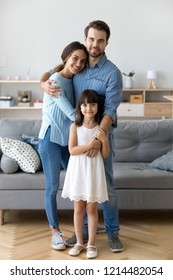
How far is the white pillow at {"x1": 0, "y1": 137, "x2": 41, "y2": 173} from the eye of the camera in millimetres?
3367

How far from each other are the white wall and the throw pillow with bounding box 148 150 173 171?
4969 millimetres

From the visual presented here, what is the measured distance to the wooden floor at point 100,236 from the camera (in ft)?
9.26

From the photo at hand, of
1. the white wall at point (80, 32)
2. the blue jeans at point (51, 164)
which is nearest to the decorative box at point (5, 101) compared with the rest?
the white wall at point (80, 32)

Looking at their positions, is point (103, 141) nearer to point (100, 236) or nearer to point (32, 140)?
point (100, 236)

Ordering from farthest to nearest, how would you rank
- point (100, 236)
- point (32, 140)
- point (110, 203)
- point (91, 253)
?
point (32, 140) < point (100, 236) < point (110, 203) < point (91, 253)

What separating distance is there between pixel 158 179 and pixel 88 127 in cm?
90

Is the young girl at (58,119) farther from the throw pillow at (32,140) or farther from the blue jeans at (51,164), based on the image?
the throw pillow at (32,140)

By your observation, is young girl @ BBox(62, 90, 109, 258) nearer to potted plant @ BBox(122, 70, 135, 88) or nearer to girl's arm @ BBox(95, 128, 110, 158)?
girl's arm @ BBox(95, 128, 110, 158)

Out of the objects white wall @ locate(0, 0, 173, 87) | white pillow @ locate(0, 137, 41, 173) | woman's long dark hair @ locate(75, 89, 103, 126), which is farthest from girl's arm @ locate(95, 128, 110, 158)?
white wall @ locate(0, 0, 173, 87)

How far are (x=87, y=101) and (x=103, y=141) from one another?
25 centimetres

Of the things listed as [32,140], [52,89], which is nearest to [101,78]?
[52,89]

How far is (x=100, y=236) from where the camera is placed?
3.15 metres

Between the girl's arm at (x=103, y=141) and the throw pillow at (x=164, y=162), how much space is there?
898 mm
